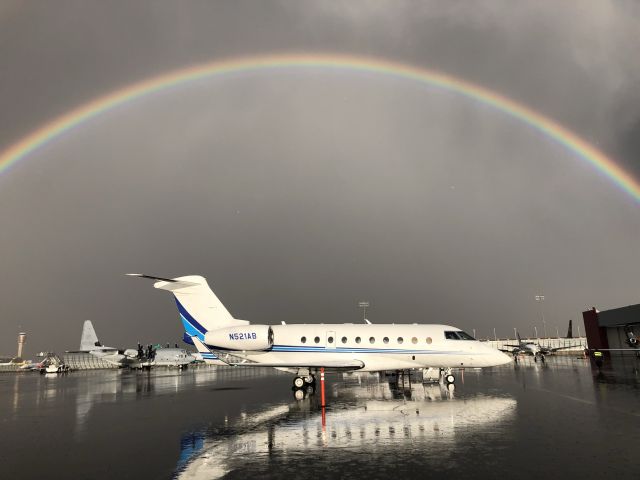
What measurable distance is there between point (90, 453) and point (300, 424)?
533 centimetres

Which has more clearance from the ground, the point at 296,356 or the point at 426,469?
the point at 296,356

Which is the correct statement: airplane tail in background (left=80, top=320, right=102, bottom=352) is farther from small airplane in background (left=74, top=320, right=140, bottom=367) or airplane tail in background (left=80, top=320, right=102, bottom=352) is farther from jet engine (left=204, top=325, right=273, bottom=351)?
jet engine (left=204, top=325, right=273, bottom=351)

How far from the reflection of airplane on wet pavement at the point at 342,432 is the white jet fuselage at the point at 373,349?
4.08 meters

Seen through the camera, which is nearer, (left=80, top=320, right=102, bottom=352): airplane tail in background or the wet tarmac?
the wet tarmac

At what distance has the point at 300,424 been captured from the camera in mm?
11906

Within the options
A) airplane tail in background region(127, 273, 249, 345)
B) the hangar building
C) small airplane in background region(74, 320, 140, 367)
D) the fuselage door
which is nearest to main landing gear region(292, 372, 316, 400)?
the fuselage door

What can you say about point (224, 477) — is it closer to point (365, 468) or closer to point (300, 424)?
point (365, 468)

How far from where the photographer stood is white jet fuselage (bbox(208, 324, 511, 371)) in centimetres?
2048

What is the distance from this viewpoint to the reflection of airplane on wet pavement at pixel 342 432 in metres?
8.38

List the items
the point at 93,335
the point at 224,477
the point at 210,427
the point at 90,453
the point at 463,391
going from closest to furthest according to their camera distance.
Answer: the point at 224,477
the point at 90,453
the point at 210,427
the point at 463,391
the point at 93,335

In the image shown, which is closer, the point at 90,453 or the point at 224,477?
the point at 224,477

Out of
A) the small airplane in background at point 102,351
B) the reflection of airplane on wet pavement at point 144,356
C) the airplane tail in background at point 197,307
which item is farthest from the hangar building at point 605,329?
the small airplane in background at point 102,351

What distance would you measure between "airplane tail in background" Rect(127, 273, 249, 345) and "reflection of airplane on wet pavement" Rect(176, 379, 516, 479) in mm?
7244

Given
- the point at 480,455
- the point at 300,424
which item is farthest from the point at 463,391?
the point at 480,455
